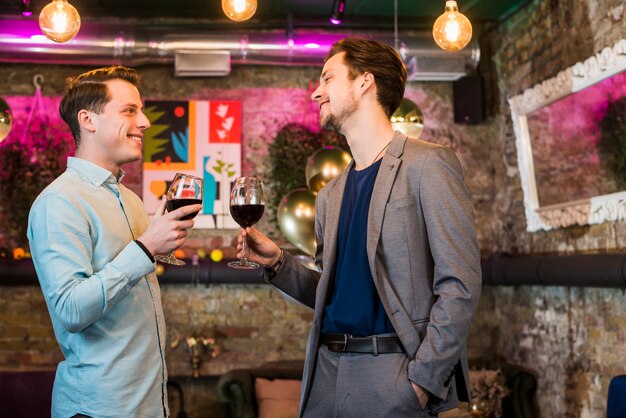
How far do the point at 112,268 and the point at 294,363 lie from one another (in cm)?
410

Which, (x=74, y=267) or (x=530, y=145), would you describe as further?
(x=530, y=145)

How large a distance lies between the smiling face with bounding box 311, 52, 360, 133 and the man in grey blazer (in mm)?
108

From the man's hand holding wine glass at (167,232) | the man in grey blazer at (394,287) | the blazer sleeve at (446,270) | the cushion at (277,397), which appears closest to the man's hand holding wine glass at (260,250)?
the man in grey blazer at (394,287)

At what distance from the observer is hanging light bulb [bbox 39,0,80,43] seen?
150 inches

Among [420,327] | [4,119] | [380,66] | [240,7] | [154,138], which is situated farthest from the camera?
[154,138]

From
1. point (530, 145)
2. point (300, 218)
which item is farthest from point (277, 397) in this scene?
point (530, 145)

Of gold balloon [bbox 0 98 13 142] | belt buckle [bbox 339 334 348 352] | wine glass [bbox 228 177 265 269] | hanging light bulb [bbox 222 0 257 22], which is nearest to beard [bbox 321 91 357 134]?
wine glass [bbox 228 177 265 269]

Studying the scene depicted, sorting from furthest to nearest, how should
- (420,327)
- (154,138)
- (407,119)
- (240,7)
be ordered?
(154,138) → (407,119) → (240,7) → (420,327)

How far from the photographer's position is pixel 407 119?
15.7 ft

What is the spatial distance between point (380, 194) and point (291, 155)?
392cm

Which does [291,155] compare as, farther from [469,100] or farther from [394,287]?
[394,287]

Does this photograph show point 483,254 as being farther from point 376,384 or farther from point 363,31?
point 376,384

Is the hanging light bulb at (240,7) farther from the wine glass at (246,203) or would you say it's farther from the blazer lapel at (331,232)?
the wine glass at (246,203)

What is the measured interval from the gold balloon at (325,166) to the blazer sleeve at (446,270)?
9.35 ft
